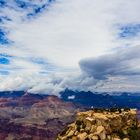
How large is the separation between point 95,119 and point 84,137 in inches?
474

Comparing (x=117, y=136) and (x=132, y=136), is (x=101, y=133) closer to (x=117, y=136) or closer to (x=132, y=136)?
(x=117, y=136)

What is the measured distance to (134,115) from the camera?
15762 centimetres

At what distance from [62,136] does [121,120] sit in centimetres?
2742

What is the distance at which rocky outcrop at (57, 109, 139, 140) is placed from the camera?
134875 mm

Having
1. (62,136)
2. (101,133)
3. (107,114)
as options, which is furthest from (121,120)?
(62,136)

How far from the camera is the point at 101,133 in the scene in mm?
133750

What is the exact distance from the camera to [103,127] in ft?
450

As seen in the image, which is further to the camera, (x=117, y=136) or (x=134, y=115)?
(x=134, y=115)

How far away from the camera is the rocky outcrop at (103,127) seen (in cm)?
13488

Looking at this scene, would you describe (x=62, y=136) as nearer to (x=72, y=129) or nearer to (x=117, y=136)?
(x=72, y=129)

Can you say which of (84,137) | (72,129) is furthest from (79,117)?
(84,137)

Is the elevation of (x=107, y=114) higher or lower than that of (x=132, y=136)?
higher

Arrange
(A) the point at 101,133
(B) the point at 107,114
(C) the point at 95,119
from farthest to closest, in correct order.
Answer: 1. (B) the point at 107,114
2. (C) the point at 95,119
3. (A) the point at 101,133

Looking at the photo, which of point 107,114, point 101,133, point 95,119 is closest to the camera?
point 101,133
